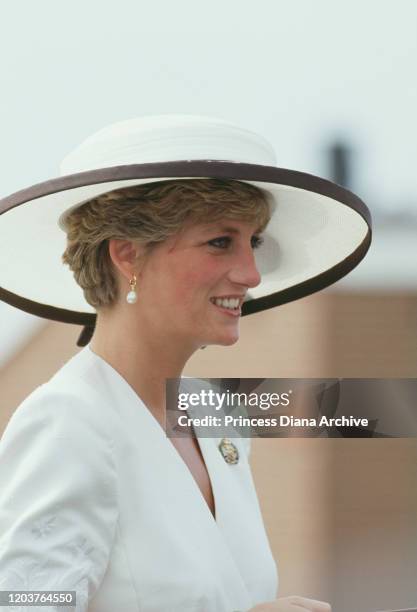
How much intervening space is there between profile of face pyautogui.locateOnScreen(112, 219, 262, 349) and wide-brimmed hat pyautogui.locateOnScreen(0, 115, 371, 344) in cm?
9

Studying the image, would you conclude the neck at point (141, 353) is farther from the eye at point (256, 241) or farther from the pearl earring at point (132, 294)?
the eye at point (256, 241)

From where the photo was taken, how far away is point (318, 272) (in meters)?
1.56

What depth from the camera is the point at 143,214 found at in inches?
47.4

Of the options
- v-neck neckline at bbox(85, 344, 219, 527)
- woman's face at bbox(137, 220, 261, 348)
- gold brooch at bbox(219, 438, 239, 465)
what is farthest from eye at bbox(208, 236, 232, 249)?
gold brooch at bbox(219, 438, 239, 465)

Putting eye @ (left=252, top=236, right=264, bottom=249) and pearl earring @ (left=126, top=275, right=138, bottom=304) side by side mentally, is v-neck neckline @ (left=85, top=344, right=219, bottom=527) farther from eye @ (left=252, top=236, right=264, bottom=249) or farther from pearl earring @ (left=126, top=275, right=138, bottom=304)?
eye @ (left=252, top=236, right=264, bottom=249)

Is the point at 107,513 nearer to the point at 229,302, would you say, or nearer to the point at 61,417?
the point at 61,417

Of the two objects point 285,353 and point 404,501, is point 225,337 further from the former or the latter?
point 404,501

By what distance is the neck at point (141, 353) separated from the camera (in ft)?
4.01

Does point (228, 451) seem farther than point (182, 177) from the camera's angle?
Yes

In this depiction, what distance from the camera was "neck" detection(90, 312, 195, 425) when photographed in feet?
4.01

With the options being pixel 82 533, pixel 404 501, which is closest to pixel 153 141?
pixel 82 533

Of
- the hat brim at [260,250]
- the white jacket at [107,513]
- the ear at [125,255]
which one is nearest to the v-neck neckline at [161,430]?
the white jacket at [107,513]

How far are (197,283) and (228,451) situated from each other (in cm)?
30

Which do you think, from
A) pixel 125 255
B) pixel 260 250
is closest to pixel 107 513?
pixel 125 255
